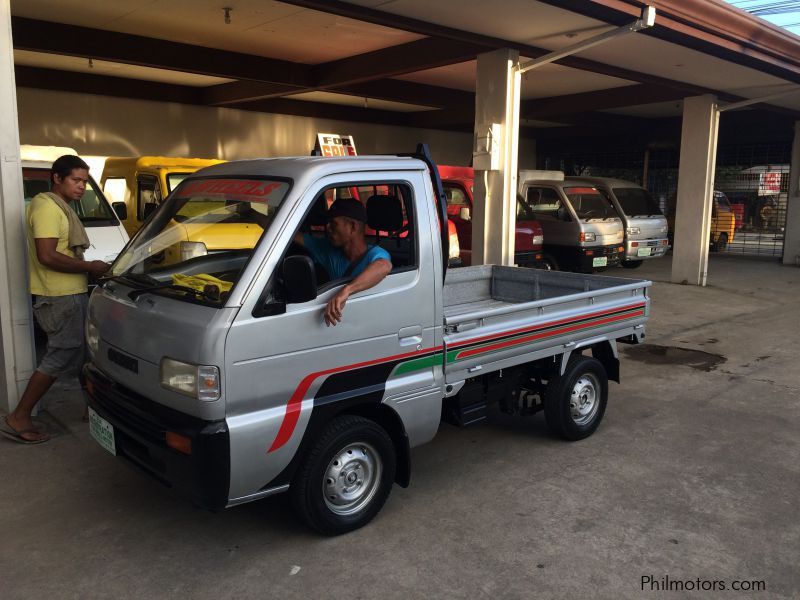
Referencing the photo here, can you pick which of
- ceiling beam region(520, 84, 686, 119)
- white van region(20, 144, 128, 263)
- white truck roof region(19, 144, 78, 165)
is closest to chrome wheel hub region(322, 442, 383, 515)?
white van region(20, 144, 128, 263)

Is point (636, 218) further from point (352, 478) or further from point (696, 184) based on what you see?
point (352, 478)

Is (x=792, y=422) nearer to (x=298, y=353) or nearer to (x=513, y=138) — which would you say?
(x=298, y=353)

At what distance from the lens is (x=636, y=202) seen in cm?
1368

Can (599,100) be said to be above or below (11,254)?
above

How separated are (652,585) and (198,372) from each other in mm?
2296

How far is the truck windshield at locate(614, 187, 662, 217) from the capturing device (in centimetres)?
1333

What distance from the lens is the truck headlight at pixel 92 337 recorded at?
3.60 meters

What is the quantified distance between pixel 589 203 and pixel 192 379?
10.9 meters

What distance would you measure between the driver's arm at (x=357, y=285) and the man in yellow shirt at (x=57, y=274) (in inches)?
81.1

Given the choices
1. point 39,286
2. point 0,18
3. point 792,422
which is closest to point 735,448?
point 792,422

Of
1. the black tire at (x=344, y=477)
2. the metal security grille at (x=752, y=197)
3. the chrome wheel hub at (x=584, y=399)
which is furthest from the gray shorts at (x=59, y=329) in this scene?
the metal security grille at (x=752, y=197)

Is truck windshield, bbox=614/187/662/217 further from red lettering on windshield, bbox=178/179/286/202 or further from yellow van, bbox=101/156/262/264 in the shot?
red lettering on windshield, bbox=178/179/286/202

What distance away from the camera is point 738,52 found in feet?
29.5

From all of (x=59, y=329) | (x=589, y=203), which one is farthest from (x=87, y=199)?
(x=589, y=203)
